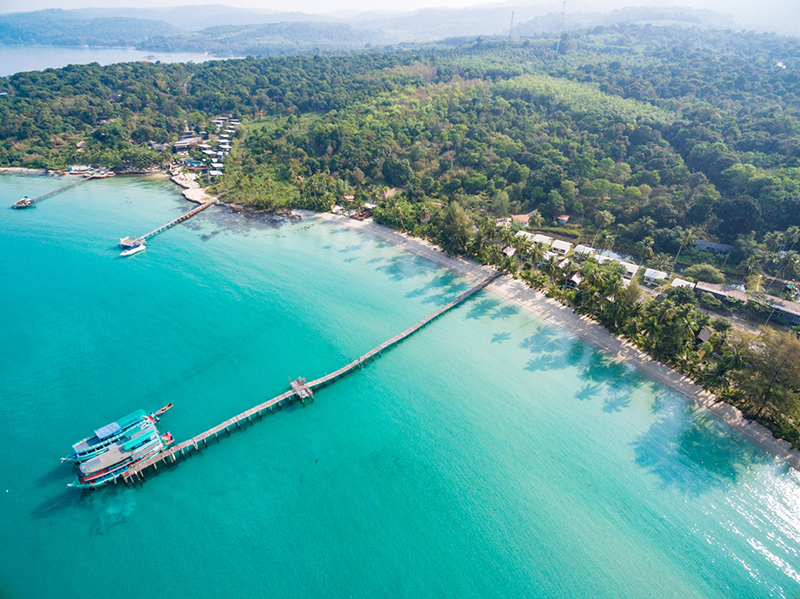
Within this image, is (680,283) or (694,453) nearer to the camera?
(694,453)

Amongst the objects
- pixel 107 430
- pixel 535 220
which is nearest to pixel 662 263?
pixel 535 220

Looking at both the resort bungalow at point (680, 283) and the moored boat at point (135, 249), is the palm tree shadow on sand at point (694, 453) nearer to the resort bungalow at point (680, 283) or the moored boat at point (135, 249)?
the resort bungalow at point (680, 283)

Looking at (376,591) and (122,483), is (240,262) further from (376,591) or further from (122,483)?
(376,591)

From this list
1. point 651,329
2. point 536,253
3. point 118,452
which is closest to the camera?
point 118,452

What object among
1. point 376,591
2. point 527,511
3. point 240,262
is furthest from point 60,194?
point 527,511

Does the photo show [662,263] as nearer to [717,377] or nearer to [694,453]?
[717,377]
